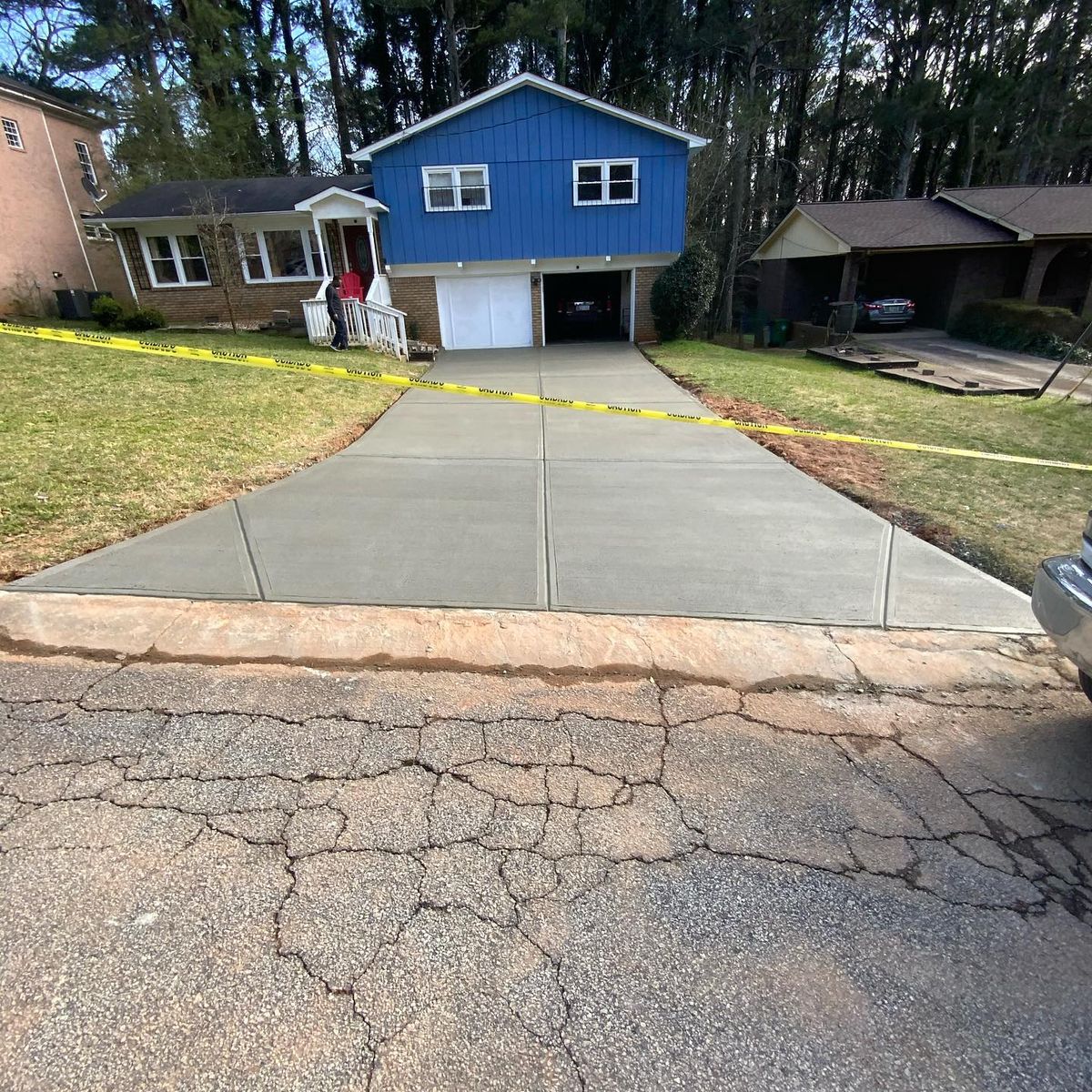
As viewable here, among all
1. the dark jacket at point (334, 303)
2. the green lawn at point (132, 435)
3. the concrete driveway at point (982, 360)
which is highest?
the dark jacket at point (334, 303)

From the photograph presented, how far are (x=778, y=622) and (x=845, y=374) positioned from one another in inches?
502

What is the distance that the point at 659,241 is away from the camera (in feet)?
60.4

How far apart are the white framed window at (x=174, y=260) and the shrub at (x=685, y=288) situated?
13.3m

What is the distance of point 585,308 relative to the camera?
792 inches

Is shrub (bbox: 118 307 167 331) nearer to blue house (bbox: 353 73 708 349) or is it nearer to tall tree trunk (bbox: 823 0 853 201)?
blue house (bbox: 353 73 708 349)

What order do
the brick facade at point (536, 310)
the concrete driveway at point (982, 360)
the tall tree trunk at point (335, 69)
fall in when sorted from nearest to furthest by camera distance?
the concrete driveway at point (982, 360)
the brick facade at point (536, 310)
the tall tree trunk at point (335, 69)

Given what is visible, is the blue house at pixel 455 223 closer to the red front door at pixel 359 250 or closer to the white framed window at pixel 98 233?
the red front door at pixel 359 250

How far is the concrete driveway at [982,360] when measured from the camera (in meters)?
14.1

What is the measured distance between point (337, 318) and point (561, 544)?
11.4 m

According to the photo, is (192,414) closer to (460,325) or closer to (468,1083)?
(468,1083)

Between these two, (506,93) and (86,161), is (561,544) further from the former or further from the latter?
(86,161)

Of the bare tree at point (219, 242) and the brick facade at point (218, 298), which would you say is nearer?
the bare tree at point (219, 242)

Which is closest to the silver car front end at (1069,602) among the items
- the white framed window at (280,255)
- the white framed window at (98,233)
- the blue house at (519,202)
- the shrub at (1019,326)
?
the blue house at (519,202)

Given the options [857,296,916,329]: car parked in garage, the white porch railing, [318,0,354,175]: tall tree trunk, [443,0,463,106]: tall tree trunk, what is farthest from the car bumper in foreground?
[318,0,354,175]: tall tree trunk
